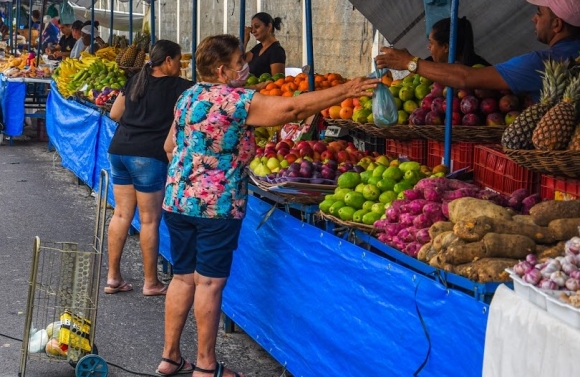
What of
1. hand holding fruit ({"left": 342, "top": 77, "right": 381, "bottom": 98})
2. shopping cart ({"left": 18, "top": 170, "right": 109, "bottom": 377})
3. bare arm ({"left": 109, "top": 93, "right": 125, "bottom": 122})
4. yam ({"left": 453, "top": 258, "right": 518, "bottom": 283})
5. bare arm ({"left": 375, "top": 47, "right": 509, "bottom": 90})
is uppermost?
bare arm ({"left": 375, "top": 47, "right": 509, "bottom": 90})

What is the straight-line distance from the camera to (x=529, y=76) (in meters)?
5.13

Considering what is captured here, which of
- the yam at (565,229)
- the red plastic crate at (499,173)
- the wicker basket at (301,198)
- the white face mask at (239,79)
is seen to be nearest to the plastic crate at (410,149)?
the red plastic crate at (499,173)

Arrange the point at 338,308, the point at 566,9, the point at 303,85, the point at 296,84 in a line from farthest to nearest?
the point at 296,84 < the point at 303,85 < the point at 566,9 < the point at 338,308

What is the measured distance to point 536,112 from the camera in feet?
14.6

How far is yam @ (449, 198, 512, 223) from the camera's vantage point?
409 cm

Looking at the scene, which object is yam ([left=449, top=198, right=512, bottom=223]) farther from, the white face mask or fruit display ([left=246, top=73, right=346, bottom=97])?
fruit display ([left=246, top=73, right=346, bottom=97])

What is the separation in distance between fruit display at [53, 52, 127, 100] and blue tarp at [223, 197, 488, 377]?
664 cm

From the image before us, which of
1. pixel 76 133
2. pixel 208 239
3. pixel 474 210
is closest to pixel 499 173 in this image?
pixel 474 210

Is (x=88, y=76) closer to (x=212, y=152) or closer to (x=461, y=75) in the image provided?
(x=212, y=152)

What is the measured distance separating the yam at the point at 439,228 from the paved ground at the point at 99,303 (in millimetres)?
1865

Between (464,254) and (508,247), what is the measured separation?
18 centimetres

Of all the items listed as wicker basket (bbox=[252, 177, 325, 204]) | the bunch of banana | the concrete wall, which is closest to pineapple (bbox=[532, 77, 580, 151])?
wicker basket (bbox=[252, 177, 325, 204])

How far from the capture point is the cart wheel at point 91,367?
16.9 feet

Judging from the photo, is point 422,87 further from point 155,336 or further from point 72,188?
point 72,188
